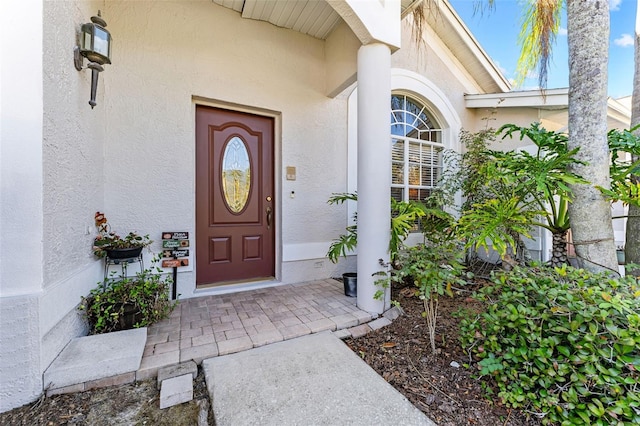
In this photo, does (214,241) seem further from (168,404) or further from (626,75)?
(626,75)

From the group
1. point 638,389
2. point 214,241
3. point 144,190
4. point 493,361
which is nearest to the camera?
point 638,389

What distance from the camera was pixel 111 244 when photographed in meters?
2.47

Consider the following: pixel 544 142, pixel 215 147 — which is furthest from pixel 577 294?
pixel 215 147

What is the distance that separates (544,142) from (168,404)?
3.89 m

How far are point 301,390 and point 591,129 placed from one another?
3.08m

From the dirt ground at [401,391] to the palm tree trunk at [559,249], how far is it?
1.64 meters

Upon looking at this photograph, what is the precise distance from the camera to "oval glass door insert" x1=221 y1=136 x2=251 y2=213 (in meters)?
3.43

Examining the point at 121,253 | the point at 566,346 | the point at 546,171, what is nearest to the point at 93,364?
the point at 121,253

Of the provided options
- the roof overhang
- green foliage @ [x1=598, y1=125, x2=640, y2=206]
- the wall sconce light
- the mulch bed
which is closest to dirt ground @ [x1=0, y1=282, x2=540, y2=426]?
the mulch bed

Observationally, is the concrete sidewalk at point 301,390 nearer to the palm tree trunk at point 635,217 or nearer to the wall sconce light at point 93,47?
the wall sconce light at point 93,47

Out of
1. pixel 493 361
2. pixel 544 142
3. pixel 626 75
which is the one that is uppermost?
pixel 626 75

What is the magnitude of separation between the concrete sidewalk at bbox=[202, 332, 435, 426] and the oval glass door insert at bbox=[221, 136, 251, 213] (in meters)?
1.99

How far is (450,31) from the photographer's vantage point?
16.3 ft

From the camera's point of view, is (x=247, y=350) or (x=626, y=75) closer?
(x=247, y=350)
